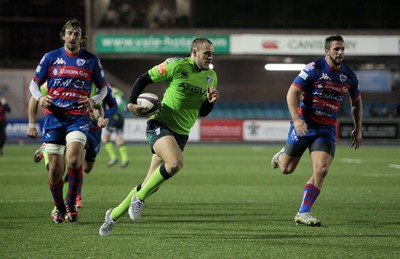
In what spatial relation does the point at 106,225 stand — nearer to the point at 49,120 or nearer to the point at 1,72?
the point at 49,120

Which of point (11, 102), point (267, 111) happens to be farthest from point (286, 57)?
point (11, 102)

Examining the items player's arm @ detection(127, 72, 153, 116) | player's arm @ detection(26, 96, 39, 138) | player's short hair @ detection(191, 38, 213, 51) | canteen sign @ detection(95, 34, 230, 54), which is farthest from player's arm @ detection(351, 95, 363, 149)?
canteen sign @ detection(95, 34, 230, 54)

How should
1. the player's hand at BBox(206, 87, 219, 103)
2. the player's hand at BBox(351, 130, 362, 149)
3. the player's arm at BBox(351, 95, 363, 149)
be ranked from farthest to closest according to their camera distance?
the player's hand at BBox(351, 130, 362, 149) < the player's arm at BBox(351, 95, 363, 149) < the player's hand at BBox(206, 87, 219, 103)

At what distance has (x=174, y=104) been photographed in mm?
8289

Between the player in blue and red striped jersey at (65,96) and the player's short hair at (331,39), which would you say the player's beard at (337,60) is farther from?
the player in blue and red striped jersey at (65,96)

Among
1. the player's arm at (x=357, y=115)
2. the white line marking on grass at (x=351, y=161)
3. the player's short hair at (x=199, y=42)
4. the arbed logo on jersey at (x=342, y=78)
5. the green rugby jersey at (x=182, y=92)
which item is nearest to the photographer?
the player's short hair at (x=199, y=42)

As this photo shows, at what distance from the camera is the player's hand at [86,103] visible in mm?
8719

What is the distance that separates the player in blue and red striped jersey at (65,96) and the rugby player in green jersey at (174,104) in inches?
38.4

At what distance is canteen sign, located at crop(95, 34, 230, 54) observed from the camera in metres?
35.4

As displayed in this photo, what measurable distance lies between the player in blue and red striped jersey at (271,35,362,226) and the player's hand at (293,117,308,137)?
0.40 ft

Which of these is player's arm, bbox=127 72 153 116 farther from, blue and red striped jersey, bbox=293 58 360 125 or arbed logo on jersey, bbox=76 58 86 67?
blue and red striped jersey, bbox=293 58 360 125

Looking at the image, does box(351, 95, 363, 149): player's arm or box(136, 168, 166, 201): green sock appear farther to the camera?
box(351, 95, 363, 149): player's arm

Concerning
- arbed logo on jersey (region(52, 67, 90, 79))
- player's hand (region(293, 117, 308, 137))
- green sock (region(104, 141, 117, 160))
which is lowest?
green sock (region(104, 141, 117, 160))

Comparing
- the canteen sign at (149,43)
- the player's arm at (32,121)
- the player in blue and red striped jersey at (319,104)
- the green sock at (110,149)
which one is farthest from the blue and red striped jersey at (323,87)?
the canteen sign at (149,43)
